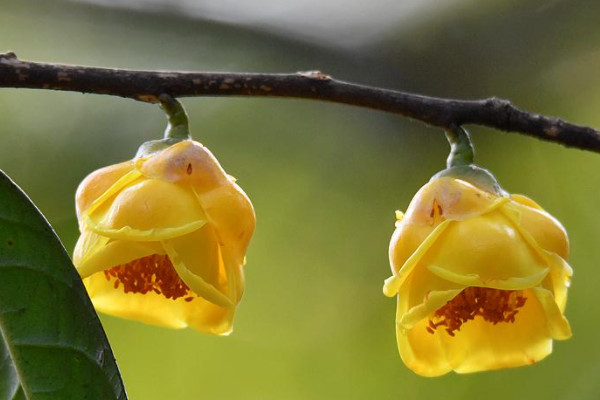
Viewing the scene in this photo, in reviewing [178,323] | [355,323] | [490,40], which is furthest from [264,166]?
[178,323]

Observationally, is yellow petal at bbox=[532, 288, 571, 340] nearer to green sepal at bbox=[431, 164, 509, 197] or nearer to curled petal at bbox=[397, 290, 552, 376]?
curled petal at bbox=[397, 290, 552, 376]

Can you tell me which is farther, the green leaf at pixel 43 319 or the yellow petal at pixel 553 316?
the yellow petal at pixel 553 316

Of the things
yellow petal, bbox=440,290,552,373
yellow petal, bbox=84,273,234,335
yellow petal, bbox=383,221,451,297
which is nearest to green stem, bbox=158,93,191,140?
yellow petal, bbox=84,273,234,335

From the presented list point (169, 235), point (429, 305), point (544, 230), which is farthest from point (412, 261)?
point (169, 235)

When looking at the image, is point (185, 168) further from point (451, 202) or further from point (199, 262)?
point (451, 202)

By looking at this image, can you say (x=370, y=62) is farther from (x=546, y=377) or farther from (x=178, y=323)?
(x=178, y=323)

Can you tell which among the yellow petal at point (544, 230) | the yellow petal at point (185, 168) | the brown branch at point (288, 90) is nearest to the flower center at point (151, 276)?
the yellow petal at point (185, 168)

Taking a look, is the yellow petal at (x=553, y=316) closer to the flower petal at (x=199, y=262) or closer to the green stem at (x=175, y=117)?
the flower petal at (x=199, y=262)
